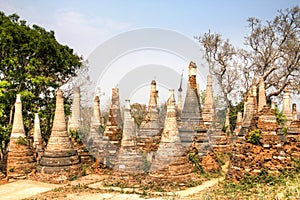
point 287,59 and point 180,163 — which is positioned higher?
point 287,59

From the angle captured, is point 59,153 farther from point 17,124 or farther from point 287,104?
point 287,104

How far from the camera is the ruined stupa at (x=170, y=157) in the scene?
52.2 feet

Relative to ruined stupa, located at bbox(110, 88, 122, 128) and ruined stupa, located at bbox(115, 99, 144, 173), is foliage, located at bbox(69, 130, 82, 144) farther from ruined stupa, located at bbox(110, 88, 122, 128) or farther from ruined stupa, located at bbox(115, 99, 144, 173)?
ruined stupa, located at bbox(115, 99, 144, 173)

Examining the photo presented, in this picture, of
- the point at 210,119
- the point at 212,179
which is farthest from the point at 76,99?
the point at 212,179

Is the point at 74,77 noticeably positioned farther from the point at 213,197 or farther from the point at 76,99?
the point at 213,197

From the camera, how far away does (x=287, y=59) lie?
32500 millimetres

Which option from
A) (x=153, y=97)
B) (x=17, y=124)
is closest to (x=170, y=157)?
(x=153, y=97)

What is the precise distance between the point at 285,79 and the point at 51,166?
24551mm

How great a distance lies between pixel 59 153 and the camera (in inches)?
733

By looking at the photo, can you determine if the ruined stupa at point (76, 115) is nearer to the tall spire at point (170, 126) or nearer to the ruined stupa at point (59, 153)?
the ruined stupa at point (59, 153)

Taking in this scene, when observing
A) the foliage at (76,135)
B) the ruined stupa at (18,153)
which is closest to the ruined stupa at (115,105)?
the foliage at (76,135)

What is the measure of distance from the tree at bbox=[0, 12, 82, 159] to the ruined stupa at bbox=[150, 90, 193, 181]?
1036cm

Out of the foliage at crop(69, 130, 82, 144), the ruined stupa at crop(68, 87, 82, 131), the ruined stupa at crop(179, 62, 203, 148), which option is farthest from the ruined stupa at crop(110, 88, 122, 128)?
the ruined stupa at crop(179, 62, 203, 148)

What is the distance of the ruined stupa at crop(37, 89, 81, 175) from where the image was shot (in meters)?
18.4
